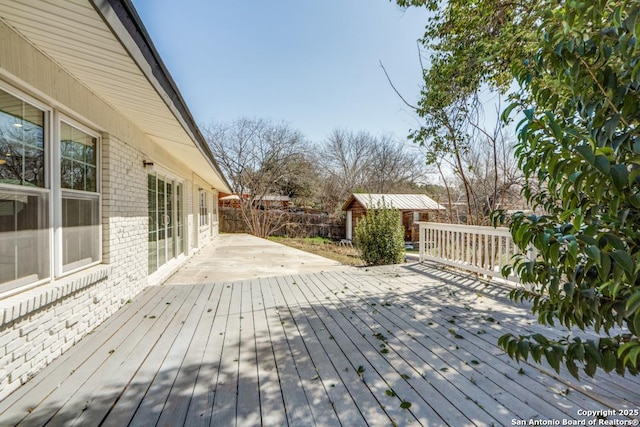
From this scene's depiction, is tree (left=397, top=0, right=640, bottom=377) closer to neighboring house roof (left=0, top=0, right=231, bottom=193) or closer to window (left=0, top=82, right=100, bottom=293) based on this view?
neighboring house roof (left=0, top=0, right=231, bottom=193)

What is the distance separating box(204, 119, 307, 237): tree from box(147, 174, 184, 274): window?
1177cm

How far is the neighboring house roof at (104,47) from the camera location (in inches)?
65.3

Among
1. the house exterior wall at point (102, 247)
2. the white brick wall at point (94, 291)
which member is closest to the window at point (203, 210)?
the white brick wall at point (94, 291)

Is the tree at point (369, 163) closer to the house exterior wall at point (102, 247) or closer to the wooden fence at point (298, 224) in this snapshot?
the wooden fence at point (298, 224)

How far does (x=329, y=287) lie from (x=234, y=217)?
1595cm

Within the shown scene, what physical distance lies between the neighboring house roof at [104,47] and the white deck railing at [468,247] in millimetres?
4631

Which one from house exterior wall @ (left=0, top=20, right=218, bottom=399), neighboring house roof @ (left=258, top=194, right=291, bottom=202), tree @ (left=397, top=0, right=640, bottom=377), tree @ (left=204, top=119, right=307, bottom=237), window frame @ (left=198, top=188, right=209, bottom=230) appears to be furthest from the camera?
neighboring house roof @ (left=258, top=194, right=291, bottom=202)

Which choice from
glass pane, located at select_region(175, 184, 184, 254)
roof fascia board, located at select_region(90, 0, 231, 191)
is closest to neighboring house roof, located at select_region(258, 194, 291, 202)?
glass pane, located at select_region(175, 184, 184, 254)

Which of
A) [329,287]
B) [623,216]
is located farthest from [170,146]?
[623,216]

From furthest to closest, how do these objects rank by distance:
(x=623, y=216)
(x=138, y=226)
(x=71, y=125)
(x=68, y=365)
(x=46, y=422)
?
(x=138, y=226) → (x=71, y=125) → (x=68, y=365) → (x=46, y=422) → (x=623, y=216)

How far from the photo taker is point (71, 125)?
3018 mm

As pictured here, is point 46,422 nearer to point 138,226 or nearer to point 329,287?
point 138,226

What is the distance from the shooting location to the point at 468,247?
17.7ft

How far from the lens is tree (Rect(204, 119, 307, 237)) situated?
19.6 meters
